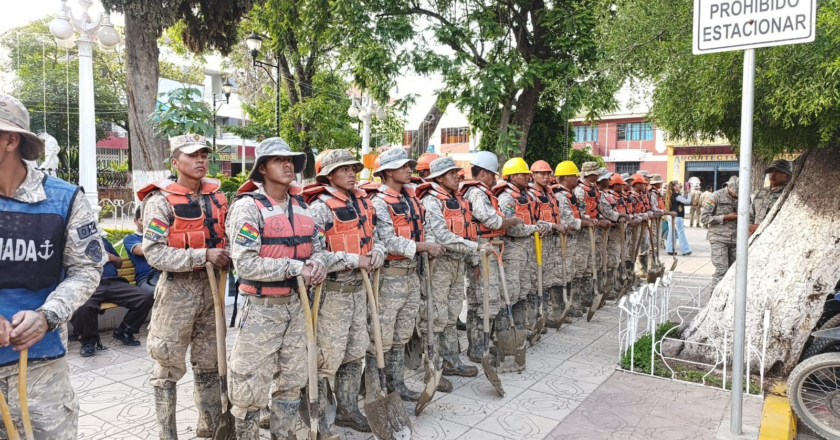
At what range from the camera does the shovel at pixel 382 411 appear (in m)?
4.24

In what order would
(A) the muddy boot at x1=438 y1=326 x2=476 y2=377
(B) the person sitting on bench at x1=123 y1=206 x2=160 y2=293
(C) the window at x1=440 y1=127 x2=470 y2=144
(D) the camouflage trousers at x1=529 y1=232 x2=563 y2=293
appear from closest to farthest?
A: (A) the muddy boot at x1=438 y1=326 x2=476 y2=377 < (B) the person sitting on bench at x1=123 y1=206 x2=160 y2=293 < (D) the camouflage trousers at x1=529 y1=232 x2=563 y2=293 < (C) the window at x1=440 y1=127 x2=470 y2=144

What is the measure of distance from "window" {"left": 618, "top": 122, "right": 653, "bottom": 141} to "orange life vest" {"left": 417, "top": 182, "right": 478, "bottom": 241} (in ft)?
114

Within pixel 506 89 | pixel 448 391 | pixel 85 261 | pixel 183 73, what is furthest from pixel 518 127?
pixel 183 73

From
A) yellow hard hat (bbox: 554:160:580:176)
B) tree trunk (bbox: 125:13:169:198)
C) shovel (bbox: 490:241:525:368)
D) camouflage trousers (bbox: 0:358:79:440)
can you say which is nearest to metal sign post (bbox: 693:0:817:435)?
shovel (bbox: 490:241:525:368)

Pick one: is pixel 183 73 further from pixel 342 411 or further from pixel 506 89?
pixel 342 411

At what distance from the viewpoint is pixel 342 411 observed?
15.3 feet

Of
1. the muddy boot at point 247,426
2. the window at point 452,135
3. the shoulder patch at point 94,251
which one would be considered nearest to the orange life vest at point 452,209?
the muddy boot at point 247,426

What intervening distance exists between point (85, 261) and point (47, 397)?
1.96 feet

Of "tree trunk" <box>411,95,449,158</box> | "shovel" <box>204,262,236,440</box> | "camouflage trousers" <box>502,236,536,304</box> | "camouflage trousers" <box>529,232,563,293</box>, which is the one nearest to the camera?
"shovel" <box>204,262,236,440</box>

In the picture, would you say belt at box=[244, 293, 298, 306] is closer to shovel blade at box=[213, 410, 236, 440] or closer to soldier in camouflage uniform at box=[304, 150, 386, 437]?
soldier in camouflage uniform at box=[304, 150, 386, 437]

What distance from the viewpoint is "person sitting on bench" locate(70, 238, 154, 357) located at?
6.35 metres

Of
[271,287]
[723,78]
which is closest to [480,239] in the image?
[723,78]

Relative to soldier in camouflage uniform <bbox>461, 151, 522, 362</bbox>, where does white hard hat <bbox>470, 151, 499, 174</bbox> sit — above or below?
above

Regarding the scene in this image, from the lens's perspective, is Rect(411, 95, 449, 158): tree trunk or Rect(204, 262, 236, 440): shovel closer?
Rect(204, 262, 236, 440): shovel
